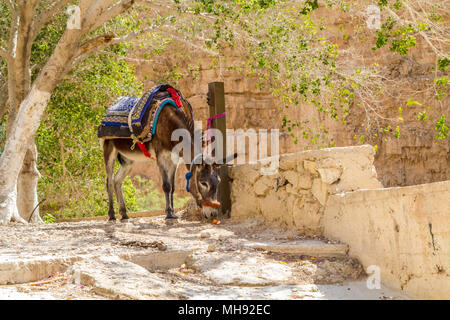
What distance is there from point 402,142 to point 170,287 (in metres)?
19.6

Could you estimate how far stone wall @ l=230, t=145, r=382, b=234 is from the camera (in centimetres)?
566

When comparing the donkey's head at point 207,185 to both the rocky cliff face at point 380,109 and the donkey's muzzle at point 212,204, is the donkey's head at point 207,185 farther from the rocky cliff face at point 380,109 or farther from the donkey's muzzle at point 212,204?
the rocky cliff face at point 380,109

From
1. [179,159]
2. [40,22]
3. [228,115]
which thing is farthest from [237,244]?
[228,115]

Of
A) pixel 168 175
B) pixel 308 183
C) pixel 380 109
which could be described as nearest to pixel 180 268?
pixel 308 183

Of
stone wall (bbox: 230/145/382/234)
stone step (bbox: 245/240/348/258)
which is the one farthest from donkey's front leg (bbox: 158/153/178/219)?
stone step (bbox: 245/240/348/258)

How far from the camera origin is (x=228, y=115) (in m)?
23.0

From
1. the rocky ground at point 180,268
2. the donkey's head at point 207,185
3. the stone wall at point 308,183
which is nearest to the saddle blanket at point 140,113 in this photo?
the donkey's head at point 207,185

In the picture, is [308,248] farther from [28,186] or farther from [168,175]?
[28,186]

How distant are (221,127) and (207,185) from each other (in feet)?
3.33

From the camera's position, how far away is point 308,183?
587cm

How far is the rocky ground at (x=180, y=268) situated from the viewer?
380 centimetres
